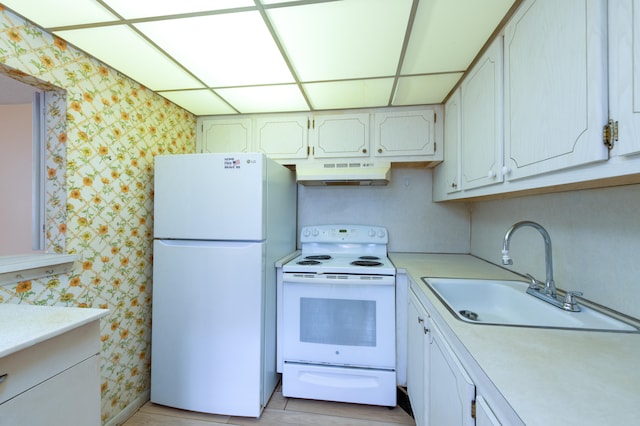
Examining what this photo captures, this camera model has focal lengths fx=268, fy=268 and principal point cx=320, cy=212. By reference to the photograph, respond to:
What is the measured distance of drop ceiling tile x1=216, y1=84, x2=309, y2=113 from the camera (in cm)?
→ 184

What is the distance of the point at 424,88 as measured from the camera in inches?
71.9

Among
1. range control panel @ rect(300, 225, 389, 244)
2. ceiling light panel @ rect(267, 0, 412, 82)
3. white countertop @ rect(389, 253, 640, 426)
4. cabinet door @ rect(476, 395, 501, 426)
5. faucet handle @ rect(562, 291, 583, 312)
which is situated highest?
ceiling light panel @ rect(267, 0, 412, 82)

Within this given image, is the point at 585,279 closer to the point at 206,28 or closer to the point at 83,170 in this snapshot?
the point at 206,28

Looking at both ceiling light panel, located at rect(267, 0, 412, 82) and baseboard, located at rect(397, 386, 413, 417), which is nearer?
ceiling light panel, located at rect(267, 0, 412, 82)

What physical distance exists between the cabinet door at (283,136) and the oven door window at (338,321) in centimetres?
118

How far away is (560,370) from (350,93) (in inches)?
70.5

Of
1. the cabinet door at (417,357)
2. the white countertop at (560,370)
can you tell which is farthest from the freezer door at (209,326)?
the white countertop at (560,370)

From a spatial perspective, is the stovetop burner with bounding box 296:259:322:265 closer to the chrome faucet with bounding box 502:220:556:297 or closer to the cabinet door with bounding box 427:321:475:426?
the cabinet door with bounding box 427:321:475:426

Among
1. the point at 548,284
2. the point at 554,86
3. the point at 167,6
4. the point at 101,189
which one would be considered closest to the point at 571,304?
the point at 548,284

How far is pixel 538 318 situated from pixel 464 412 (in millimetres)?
645

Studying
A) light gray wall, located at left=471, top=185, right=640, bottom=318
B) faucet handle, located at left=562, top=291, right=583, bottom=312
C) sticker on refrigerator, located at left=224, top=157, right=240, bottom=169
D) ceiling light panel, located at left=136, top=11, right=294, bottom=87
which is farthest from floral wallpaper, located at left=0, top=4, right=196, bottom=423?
light gray wall, located at left=471, top=185, right=640, bottom=318

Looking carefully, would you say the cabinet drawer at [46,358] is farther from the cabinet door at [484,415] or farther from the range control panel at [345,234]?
the range control panel at [345,234]

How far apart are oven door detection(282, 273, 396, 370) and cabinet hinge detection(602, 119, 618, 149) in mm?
1258

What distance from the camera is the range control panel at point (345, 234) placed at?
240 cm
